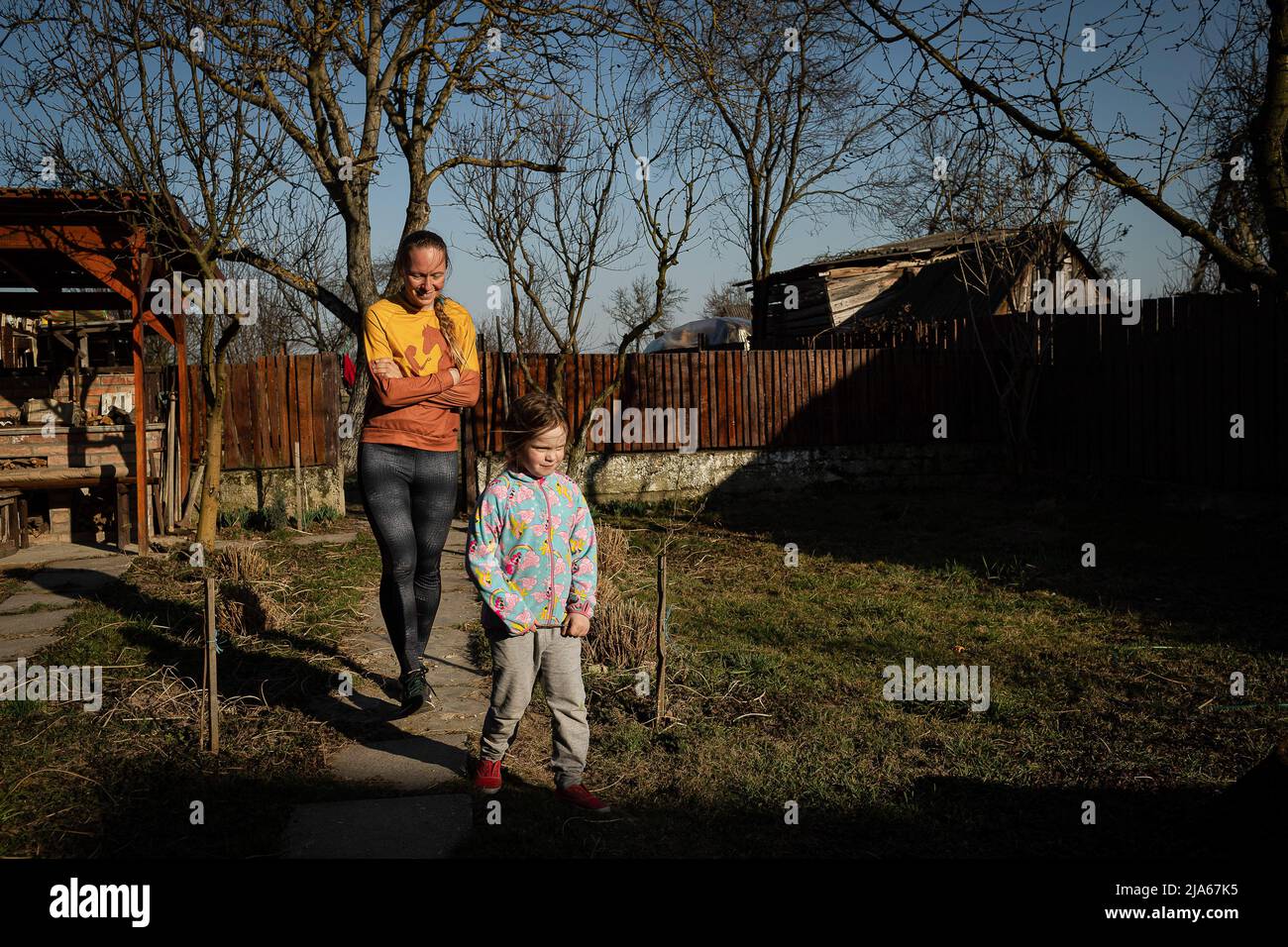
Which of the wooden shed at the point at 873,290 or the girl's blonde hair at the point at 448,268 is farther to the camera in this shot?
the wooden shed at the point at 873,290

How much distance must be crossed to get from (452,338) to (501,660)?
1631 millimetres

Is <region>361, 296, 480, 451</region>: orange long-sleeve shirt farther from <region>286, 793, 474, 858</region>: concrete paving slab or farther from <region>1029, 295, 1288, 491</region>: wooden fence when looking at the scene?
<region>1029, 295, 1288, 491</region>: wooden fence

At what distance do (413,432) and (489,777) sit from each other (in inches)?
61.0

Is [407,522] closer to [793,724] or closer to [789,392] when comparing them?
[793,724]

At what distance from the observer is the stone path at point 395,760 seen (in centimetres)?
305

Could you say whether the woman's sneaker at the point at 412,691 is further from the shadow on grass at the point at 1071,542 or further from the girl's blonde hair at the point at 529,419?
the shadow on grass at the point at 1071,542

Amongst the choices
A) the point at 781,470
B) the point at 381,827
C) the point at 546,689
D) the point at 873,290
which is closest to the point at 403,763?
the point at 381,827

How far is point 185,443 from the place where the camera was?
33.9 feet

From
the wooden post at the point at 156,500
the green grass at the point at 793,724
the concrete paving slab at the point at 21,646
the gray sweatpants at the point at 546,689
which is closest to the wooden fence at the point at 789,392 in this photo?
the wooden post at the point at 156,500

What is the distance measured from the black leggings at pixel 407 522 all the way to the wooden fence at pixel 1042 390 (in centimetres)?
712

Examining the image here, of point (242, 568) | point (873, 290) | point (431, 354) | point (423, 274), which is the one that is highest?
point (873, 290)

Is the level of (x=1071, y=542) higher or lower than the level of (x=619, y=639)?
higher

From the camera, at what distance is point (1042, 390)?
1258 centimetres
